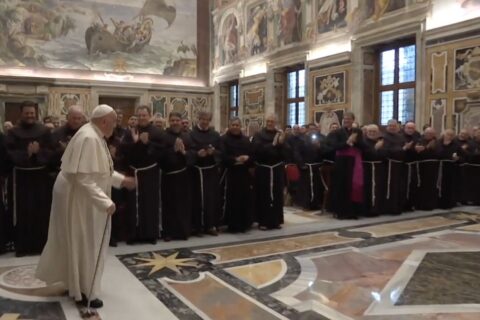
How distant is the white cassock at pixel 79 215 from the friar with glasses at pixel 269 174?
3389 mm

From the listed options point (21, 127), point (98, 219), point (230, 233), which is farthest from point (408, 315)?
point (21, 127)

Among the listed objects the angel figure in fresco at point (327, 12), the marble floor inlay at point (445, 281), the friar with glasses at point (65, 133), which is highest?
the angel figure in fresco at point (327, 12)

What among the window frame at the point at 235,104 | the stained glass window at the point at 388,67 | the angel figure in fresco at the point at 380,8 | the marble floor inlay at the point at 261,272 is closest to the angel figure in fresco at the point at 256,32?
the window frame at the point at 235,104

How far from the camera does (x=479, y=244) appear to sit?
5.79 metres

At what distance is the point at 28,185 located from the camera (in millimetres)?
5363

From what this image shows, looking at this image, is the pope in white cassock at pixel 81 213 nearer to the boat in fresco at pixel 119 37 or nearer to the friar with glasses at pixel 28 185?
the friar with glasses at pixel 28 185

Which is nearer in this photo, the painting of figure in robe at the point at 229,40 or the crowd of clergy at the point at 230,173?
the crowd of clergy at the point at 230,173

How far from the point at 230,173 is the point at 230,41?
41.2ft

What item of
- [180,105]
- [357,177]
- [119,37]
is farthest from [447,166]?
[119,37]

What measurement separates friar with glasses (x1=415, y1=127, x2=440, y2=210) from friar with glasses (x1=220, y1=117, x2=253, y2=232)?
368 cm

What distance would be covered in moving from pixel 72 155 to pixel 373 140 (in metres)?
5.79

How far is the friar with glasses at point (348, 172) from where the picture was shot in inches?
303

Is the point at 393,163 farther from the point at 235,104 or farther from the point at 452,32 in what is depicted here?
the point at 235,104

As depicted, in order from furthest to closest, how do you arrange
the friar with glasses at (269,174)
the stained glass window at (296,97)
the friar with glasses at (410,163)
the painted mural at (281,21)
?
1. the stained glass window at (296,97)
2. the painted mural at (281,21)
3. the friar with glasses at (410,163)
4. the friar with glasses at (269,174)
